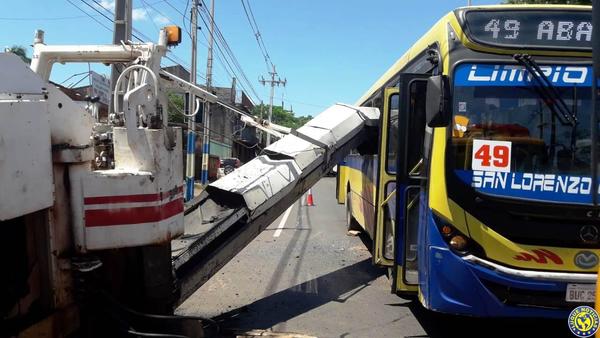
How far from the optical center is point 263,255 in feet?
29.9

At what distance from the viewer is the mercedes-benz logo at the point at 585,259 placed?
13.9 ft

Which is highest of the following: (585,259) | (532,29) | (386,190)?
(532,29)

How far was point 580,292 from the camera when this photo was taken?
Result: 4168mm

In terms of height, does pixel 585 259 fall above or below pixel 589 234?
below

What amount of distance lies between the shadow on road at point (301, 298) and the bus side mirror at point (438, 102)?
9.31 ft

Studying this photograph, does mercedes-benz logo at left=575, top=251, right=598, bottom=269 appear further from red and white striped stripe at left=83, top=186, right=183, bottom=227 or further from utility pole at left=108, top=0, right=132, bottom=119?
utility pole at left=108, top=0, right=132, bottom=119

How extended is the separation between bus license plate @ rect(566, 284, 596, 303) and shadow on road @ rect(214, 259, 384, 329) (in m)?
2.91

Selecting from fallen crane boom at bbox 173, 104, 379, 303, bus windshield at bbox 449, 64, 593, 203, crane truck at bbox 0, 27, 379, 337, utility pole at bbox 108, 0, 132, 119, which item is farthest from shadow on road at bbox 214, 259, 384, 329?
utility pole at bbox 108, 0, 132, 119

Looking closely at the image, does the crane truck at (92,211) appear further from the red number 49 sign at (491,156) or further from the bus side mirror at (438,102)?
the red number 49 sign at (491,156)

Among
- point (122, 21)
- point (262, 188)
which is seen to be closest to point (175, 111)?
point (122, 21)

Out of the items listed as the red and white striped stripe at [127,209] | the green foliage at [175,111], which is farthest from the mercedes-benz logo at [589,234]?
the green foliage at [175,111]

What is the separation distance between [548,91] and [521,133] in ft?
1.40

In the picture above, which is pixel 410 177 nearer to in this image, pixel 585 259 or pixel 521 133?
pixel 521 133

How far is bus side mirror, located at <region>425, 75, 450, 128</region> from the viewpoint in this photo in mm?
4266
